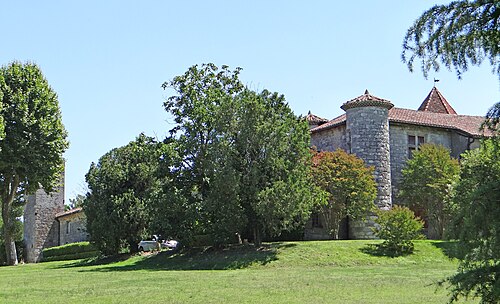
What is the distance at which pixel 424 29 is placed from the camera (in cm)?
647

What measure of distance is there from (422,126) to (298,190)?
16.4 meters

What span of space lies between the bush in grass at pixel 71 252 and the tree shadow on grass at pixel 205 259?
43.3 ft

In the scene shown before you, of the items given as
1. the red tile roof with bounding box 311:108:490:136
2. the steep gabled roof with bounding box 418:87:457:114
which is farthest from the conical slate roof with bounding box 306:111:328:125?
the steep gabled roof with bounding box 418:87:457:114

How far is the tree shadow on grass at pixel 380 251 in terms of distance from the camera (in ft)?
87.1

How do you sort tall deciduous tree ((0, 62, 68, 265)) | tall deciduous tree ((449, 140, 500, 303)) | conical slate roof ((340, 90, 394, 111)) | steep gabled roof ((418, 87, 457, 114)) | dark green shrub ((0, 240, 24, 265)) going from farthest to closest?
steep gabled roof ((418, 87, 457, 114)) < dark green shrub ((0, 240, 24, 265)) < conical slate roof ((340, 90, 394, 111)) < tall deciduous tree ((0, 62, 68, 265)) < tall deciduous tree ((449, 140, 500, 303))

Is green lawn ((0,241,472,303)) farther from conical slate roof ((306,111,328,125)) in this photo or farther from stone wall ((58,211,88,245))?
stone wall ((58,211,88,245))

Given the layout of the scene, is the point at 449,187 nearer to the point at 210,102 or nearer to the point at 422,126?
the point at 422,126

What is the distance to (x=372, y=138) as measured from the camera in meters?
36.1

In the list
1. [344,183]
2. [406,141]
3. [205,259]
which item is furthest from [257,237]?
[406,141]

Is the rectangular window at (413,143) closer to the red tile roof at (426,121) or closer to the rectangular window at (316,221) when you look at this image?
the red tile roof at (426,121)

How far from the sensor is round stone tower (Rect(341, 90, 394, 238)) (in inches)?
1415

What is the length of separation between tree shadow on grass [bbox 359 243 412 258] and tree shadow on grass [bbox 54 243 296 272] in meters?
3.28

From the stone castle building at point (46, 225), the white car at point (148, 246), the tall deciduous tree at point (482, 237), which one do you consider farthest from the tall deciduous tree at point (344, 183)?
the tall deciduous tree at point (482, 237)

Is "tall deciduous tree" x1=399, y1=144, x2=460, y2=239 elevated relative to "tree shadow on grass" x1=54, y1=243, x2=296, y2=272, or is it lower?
elevated
